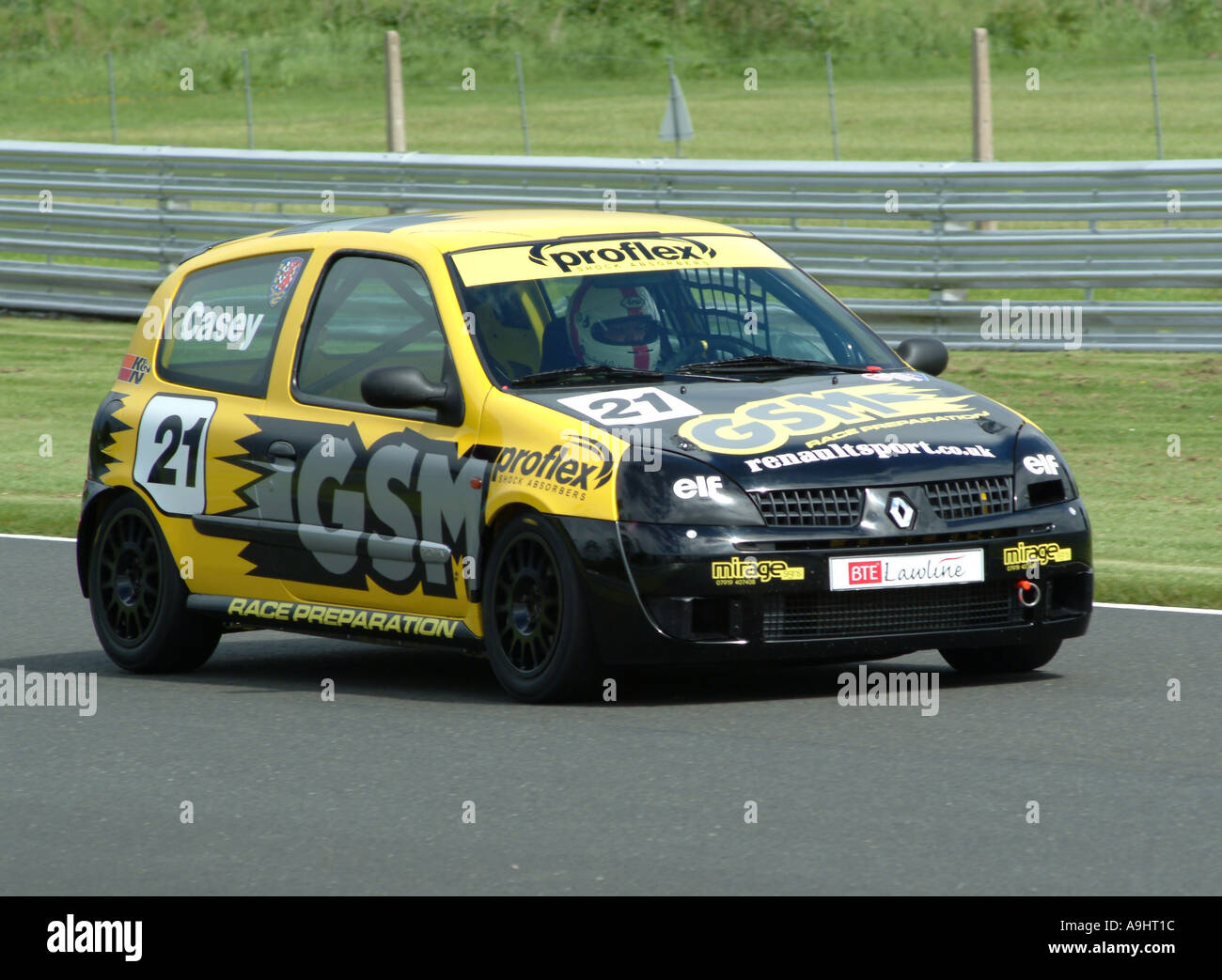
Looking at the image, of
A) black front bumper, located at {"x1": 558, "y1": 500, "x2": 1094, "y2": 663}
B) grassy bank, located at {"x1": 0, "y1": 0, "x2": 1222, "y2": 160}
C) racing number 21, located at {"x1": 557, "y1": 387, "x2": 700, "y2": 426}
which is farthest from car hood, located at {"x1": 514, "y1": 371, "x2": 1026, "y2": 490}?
grassy bank, located at {"x1": 0, "y1": 0, "x2": 1222, "y2": 160}

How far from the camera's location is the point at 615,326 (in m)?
9.05

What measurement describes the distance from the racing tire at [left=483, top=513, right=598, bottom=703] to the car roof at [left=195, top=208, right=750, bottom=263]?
4.43 feet

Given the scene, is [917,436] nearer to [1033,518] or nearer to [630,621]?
[1033,518]

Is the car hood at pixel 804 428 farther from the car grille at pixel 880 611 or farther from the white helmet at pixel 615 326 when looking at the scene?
the car grille at pixel 880 611

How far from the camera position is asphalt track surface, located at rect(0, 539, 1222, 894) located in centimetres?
620

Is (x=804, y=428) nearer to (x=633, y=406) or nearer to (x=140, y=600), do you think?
(x=633, y=406)

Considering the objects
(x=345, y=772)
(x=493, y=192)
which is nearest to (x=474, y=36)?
(x=493, y=192)

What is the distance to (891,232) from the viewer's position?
20.0 m

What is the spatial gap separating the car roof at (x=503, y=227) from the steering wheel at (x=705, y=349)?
623 millimetres

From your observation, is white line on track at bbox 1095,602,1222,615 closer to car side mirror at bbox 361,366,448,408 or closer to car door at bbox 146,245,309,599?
car side mirror at bbox 361,366,448,408

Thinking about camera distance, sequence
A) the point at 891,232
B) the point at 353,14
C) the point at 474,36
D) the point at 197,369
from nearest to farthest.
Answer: the point at 197,369, the point at 891,232, the point at 474,36, the point at 353,14

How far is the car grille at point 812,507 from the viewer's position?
814 centimetres

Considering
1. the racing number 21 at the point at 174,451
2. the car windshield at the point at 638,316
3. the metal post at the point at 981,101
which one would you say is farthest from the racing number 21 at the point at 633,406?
the metal post at the point at 981,101
